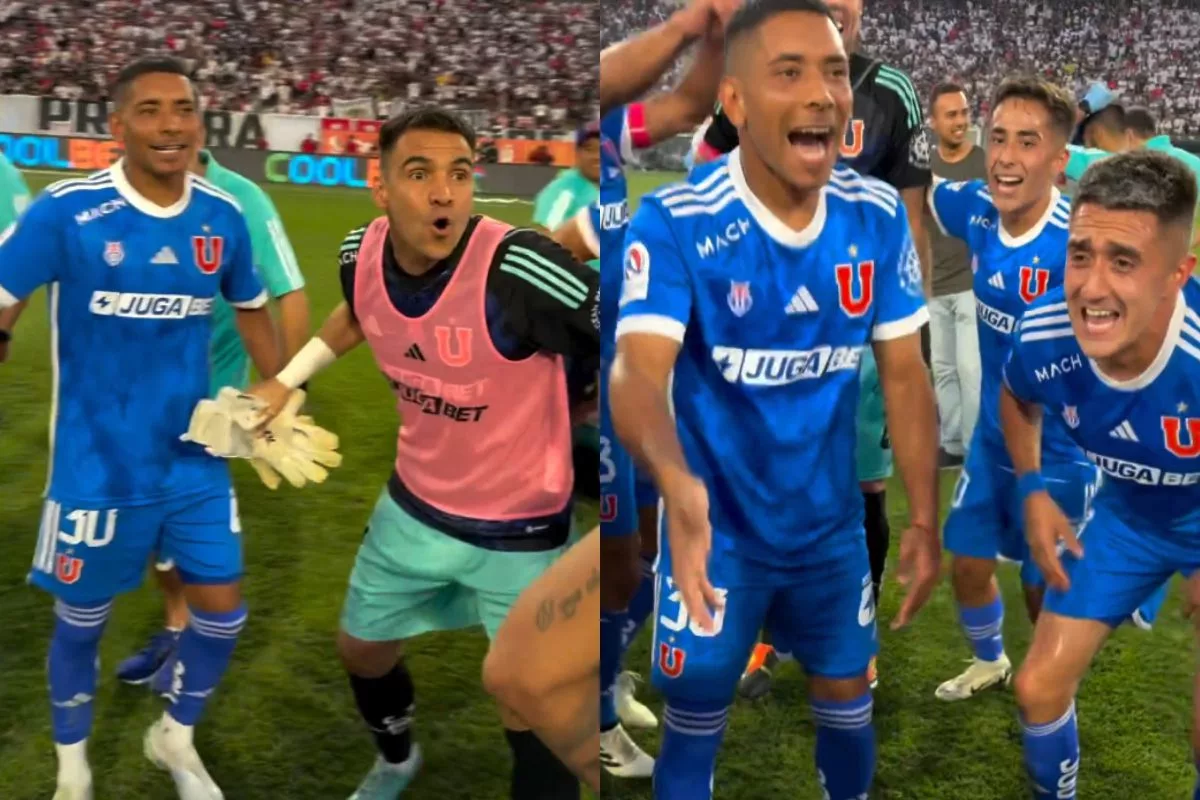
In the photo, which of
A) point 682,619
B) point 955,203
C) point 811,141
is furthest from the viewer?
point 955,203

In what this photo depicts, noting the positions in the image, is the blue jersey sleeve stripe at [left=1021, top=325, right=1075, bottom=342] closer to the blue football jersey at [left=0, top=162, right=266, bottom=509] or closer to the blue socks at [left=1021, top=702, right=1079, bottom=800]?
the blue socks at [left=1021, top=702, right=1079, bottom=800]

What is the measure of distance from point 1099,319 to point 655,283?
0.48m

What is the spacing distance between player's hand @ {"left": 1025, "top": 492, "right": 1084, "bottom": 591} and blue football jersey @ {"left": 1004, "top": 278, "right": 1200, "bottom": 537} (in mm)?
70

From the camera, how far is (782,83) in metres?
0.91

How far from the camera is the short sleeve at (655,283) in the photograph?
939 mm

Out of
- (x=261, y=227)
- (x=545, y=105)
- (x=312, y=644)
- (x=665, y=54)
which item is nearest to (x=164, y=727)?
(x=312, y=644)

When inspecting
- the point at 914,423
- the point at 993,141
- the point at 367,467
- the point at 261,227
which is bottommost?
the point at 367,467

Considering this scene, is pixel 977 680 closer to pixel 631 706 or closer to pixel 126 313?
pixel 631 706

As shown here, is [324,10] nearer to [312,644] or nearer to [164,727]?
[312,644]

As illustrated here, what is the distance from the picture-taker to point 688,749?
109 centimetres

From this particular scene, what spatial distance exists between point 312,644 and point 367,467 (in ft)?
0.84

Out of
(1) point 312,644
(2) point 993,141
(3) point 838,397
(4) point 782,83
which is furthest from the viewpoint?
(1) point 312,644

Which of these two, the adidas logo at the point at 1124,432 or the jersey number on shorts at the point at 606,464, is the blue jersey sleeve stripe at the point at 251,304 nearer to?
the jersey number on shorts at the point at 606,464

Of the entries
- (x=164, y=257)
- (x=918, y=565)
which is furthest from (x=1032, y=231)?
(x=164, y=257)
